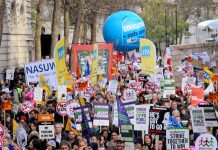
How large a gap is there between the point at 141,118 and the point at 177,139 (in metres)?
1.91

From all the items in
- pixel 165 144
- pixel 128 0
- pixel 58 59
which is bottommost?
pixel 165 144

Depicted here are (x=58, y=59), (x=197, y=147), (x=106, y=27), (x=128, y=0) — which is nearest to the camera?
(x=197, y=147)

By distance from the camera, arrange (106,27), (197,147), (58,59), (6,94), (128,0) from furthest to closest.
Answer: (128,0) < (106,27) < (6,94) < (58,59) < (197,147)

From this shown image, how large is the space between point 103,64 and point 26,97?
14.9 ft

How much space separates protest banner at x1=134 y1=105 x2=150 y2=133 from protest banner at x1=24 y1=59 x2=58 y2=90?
7.42 metres

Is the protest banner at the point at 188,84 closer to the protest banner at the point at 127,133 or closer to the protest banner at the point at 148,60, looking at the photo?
the protest banner at the point at 148,60

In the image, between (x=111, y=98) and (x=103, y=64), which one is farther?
(x=103, y=64)

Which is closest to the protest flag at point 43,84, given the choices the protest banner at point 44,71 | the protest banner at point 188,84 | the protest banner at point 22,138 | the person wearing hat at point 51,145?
the protest banner at point 44,71

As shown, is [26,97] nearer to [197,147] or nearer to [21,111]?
[21,111]

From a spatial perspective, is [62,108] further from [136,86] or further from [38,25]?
[38,25]

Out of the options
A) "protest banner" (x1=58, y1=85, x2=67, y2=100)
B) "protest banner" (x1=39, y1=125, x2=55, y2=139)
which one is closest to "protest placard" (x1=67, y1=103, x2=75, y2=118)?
"protest banner" (x1=58, y1=85, x2=67, y2=100)

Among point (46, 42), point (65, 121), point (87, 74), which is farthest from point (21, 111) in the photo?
point (46, 42)

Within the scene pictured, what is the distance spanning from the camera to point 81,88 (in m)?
25.2

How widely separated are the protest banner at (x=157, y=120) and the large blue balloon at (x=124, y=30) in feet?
93.5
